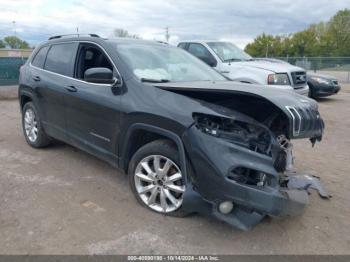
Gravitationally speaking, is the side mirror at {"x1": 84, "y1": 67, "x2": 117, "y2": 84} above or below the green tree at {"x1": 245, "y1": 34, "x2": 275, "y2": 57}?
below

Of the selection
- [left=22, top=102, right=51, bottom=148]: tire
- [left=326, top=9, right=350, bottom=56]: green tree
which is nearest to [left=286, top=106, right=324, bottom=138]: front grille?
[left=22, top=102, right=51, bottom=148]: tire

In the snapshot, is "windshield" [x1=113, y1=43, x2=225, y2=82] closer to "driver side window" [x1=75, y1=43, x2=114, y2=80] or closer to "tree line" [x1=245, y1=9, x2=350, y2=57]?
"driver side window" [x1=75, y1=43, x2=114, y2=80]

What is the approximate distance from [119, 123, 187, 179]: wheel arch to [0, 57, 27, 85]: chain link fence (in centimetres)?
1178

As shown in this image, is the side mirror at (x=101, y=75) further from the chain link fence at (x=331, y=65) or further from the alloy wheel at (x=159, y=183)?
the chain link fence at (x=331, y=65)

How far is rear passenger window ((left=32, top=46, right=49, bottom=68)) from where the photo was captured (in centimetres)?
571

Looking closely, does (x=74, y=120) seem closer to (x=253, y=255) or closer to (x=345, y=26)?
(x=253, y=255)

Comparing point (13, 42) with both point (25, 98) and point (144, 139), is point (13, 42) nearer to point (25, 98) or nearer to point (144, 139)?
point (25, 98)

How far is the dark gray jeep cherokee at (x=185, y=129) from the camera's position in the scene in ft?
10.2

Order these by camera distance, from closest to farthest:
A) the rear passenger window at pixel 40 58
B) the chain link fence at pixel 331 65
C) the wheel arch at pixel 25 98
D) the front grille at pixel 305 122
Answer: the front grille at pixel 305 122
the rear passenger window at pixel 40 58
the wheel arch at pixel 25 98
the chain link fence at pixel 331 65

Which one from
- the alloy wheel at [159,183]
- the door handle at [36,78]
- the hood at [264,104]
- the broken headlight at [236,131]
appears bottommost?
the alloy wheel at [159,183]

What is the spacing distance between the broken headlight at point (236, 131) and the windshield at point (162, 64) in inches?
38.8

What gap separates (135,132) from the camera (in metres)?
3.82

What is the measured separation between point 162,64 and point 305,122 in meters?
1.94

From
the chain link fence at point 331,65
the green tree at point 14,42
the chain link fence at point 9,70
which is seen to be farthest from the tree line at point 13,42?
the chain link fence at point 9,70
